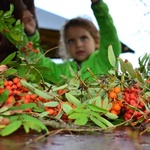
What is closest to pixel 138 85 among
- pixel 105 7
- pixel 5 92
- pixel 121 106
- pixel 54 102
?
pixel 121 106

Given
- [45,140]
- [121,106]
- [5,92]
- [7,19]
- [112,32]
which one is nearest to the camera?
[45,140]

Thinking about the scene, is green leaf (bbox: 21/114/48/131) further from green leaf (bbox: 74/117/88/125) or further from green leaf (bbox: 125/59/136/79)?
green leaf (bbox: 125/59/136/79)

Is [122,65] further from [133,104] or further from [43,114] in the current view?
[43,114]

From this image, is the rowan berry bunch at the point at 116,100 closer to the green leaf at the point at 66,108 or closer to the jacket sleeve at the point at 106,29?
the green leaf at the point at 66,108

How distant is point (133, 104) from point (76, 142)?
25cm

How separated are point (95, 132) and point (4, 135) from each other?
14 cm

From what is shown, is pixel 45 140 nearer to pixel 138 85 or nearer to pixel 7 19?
pixel 138 85

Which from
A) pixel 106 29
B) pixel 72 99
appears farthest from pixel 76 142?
pixel 106 29

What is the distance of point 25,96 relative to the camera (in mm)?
697

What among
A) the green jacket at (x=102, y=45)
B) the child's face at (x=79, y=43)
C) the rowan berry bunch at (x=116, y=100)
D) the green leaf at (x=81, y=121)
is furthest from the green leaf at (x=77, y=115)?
the child's face at (x=79, y=43)

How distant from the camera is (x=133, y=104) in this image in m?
0.76

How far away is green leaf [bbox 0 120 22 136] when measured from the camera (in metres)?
0.55

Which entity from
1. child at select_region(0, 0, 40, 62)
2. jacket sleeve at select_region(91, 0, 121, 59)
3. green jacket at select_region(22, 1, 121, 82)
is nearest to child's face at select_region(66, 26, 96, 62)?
green jacket at select_region(22, 1, 121, 82)

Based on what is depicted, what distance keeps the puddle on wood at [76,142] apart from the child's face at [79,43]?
2333mm
